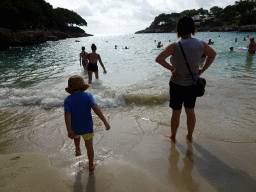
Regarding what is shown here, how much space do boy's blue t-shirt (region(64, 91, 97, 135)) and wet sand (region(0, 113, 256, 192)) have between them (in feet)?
2.25

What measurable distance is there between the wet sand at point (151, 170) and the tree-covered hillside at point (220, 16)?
61.9 metres

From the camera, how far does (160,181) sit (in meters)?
2.17

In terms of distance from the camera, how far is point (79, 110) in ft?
7.32

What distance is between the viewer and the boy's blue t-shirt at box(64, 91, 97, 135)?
7.24 feet

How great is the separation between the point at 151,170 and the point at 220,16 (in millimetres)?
132378

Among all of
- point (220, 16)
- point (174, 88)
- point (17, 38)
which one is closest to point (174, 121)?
point (174, 88)

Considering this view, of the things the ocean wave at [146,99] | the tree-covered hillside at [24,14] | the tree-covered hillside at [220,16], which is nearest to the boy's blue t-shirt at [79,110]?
the ocean wave at [146,99]

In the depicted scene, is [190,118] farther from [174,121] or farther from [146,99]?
[146,99]

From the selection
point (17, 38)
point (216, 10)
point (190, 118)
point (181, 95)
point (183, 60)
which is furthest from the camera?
point (216, 10)

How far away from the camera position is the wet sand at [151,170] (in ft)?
6.93

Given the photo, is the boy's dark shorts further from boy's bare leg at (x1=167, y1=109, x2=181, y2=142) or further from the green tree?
the green tree

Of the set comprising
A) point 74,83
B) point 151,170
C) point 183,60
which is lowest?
point 151,170

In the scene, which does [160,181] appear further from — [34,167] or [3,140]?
[3,140]

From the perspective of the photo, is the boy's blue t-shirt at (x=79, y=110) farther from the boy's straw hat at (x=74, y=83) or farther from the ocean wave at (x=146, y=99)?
the ocean wave at (x=146, y=99)
